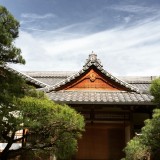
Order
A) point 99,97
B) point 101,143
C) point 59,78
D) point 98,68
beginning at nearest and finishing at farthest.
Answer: point 99,97, point 98,68, point 101,143, point 59,78

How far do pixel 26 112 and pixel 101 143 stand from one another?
8697mm

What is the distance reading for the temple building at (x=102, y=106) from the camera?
12281 millimetres

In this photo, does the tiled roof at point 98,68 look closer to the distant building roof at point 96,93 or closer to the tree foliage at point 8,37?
the distant building roof at point 96,93

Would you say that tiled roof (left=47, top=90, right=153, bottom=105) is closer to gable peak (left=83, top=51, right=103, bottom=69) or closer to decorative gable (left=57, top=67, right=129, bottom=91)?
decorative gable (left=57, top=67, right=129, bottom=91)

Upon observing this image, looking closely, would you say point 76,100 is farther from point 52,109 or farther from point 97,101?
point 52,109

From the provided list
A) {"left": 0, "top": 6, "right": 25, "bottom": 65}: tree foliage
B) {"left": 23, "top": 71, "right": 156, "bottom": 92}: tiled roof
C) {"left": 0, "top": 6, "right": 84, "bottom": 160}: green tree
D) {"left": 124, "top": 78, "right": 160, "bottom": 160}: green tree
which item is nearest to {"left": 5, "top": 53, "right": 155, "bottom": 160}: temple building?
{"left": 124, "top": 78, "right": 160, "bottom": 160}: green tree

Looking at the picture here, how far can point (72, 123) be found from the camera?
6.85 meters

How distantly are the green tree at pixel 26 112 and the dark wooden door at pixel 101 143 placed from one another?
704 centimetres

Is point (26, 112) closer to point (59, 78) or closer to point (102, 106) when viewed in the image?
point (102, 106)

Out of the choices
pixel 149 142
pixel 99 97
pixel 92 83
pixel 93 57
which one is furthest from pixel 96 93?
pixel 149 142

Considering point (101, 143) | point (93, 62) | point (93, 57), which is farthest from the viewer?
point (93, 57)

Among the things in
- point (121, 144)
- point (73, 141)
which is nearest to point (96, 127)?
point (121, 144)

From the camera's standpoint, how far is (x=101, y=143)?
14570 millimetres

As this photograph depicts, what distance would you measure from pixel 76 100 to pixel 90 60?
129 inches
